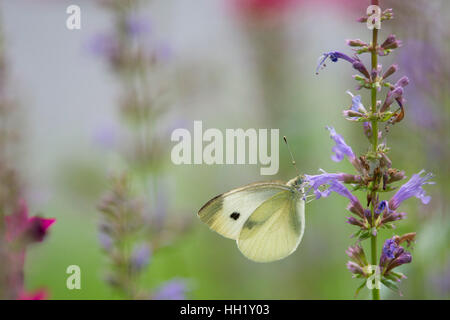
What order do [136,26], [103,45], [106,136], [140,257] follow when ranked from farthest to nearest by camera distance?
[106,136]
[103,45]
[136,26]
[140,257]

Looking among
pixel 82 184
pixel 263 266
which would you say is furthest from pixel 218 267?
pixel 82 184

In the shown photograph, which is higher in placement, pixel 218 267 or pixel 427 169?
pixel 427 169

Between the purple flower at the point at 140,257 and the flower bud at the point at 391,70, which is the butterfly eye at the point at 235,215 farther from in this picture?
the flower bud at the point at 391,70

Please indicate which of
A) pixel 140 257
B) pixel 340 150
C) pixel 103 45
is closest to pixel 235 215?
pixel 140 257

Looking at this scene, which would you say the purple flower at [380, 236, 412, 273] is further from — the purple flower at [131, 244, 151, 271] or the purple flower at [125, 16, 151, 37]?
the purple flower at [125, 16, 151, 37]

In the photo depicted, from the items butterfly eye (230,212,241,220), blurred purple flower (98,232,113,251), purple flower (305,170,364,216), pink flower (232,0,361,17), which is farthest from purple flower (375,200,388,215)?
pink flower (232,0,361,17)

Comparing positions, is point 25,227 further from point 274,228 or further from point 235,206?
point 274,228

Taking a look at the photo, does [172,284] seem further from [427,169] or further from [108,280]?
[427,169]

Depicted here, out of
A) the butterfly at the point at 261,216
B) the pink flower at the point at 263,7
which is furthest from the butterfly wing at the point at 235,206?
the pink flower at the point at 263,7
